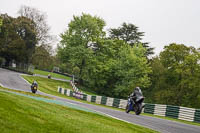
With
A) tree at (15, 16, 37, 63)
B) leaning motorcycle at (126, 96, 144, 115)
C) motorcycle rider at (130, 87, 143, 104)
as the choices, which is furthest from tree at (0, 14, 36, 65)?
motorcycle rider at (130, 87, 143, 104)

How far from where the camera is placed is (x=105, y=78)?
59438 millimetres

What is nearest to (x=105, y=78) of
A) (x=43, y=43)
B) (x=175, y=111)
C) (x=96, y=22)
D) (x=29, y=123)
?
(x=96, y=22)

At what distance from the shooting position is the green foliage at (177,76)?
50656 mm

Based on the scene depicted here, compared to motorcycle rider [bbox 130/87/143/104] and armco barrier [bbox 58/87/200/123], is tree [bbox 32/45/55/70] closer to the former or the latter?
armco barrier [bbox 58/87/200/123]

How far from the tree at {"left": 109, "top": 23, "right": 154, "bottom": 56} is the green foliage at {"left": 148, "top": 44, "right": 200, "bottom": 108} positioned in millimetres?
6330

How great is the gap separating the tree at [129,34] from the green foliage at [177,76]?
20.8 feet

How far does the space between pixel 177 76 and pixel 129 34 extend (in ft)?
58.4

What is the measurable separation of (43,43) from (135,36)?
2118 centimetres

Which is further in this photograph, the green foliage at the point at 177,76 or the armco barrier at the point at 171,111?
the green foliage at the point at 177,76

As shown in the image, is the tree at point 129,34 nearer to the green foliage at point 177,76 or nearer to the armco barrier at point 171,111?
the green foliage at point 177,76

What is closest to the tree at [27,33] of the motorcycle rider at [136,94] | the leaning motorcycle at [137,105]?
the leaning motorcycle at [137,105]

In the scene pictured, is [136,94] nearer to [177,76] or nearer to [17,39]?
[177,76]

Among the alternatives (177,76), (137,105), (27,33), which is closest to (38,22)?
(27,33)

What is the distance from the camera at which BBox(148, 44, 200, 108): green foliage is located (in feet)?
166
